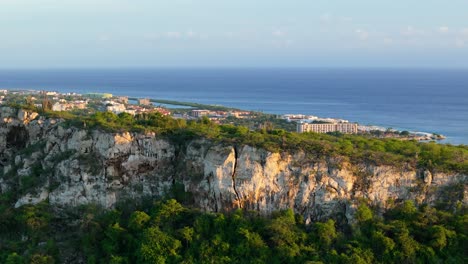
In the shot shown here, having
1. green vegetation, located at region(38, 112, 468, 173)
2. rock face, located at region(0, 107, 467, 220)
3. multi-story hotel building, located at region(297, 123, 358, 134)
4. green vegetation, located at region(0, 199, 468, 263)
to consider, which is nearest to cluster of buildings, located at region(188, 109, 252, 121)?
multi-story hotel building, located at region(297, 123, 358, 134)

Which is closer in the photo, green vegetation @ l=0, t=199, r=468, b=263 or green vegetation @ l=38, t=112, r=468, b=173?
green vegetation @ l=0, t=199, r=468, b=263

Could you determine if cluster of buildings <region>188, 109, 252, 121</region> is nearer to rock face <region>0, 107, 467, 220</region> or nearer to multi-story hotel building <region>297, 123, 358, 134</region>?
multi-story hotel building <region>297, 123, 358, 134</region>

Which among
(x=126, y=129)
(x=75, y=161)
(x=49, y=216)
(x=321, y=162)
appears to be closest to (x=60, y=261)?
(x=49, y=216)

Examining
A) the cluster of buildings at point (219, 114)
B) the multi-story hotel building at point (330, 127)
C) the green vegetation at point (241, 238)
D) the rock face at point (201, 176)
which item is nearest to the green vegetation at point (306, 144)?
the rock face at point (201, 176)

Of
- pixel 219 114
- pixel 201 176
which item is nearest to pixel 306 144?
pixel 201 176

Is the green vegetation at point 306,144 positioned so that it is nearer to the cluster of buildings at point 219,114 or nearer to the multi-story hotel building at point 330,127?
the multi-story hotel building at point 330,127

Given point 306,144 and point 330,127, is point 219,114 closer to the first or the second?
point 330,127

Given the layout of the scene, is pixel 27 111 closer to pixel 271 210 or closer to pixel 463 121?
A: pixel 271 210
